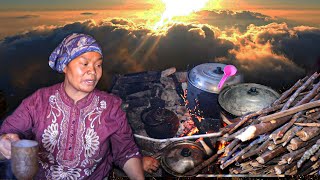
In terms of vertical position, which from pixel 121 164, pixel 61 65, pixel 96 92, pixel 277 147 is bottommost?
pixel 121 164

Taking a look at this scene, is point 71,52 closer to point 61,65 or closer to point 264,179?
point 61,65

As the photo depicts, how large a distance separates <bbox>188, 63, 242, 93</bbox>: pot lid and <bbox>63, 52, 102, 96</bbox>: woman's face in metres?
3.74

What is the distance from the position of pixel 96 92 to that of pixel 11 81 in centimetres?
632

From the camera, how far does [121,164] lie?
365 centimetres

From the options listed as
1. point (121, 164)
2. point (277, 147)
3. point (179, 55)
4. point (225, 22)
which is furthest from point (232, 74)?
point (225, 22)

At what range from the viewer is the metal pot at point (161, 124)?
20.6 feet

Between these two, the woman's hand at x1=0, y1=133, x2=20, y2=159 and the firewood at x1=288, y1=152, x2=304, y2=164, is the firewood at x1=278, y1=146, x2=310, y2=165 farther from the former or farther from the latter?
the woman's hand at x1=0, y1=133, x2=20, y2=159

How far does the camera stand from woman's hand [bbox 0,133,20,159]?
116 inches

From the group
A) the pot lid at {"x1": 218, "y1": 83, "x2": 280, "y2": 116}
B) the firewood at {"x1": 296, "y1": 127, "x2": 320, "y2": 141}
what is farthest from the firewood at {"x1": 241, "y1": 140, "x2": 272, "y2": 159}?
the pot lid at {"x1": 218, "y1": 83, "x2": 280, "y2": 116}

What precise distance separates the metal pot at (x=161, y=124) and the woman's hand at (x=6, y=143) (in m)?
3.52

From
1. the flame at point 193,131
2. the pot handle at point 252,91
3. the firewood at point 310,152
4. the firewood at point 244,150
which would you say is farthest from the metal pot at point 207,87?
the firewood at point 310,152

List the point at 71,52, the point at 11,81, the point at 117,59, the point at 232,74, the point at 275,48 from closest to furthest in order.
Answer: the point at 71,52, the point at 232,74, the point at 11,81, the point at 117,59, the point at 275,48

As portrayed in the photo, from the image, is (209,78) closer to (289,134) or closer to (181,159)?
(181,159)

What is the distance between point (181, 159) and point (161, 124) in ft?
5.17
